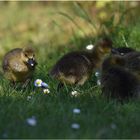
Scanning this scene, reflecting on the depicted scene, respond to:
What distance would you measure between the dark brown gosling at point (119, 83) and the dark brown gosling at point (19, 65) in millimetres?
1149

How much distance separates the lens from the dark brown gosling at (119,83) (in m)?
7.46

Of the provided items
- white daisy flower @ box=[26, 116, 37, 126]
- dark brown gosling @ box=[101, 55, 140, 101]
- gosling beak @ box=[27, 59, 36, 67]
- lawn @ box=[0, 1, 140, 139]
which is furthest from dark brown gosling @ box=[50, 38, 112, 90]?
white daisy flower @ box=[26, 116, 37, 126]

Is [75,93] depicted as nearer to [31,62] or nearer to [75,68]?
[75,68]

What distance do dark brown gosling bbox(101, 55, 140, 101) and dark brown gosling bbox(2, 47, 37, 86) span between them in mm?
1149

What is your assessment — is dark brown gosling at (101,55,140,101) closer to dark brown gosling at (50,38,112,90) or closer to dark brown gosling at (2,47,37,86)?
dark brown gosling at (50,38,112,90)

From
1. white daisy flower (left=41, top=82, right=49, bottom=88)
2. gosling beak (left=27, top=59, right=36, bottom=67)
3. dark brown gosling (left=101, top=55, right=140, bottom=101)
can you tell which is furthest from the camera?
gosling beak (left=27, top=59, right=36, bottom=67)

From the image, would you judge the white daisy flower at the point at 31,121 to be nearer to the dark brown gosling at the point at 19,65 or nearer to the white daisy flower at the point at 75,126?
the white daisy flower at the point at 75,126

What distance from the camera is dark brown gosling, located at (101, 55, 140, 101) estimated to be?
746 cm

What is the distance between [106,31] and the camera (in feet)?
36.7

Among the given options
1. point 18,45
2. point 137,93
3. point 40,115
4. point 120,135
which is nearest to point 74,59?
point 137,93

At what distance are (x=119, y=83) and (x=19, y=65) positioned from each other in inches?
61.2

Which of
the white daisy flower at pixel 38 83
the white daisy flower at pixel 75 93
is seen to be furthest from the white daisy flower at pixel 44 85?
the white daisy flower at pixel 75 93

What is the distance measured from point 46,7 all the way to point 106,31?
24.3 feet

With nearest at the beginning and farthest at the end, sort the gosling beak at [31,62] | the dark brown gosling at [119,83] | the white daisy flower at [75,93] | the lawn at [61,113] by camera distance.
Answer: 1. the lawn at [61,113]
2. the dark brown gosling at [119,83]
3. the white daisy flower at [75,93]
4. the gosling beak at [31,62]
